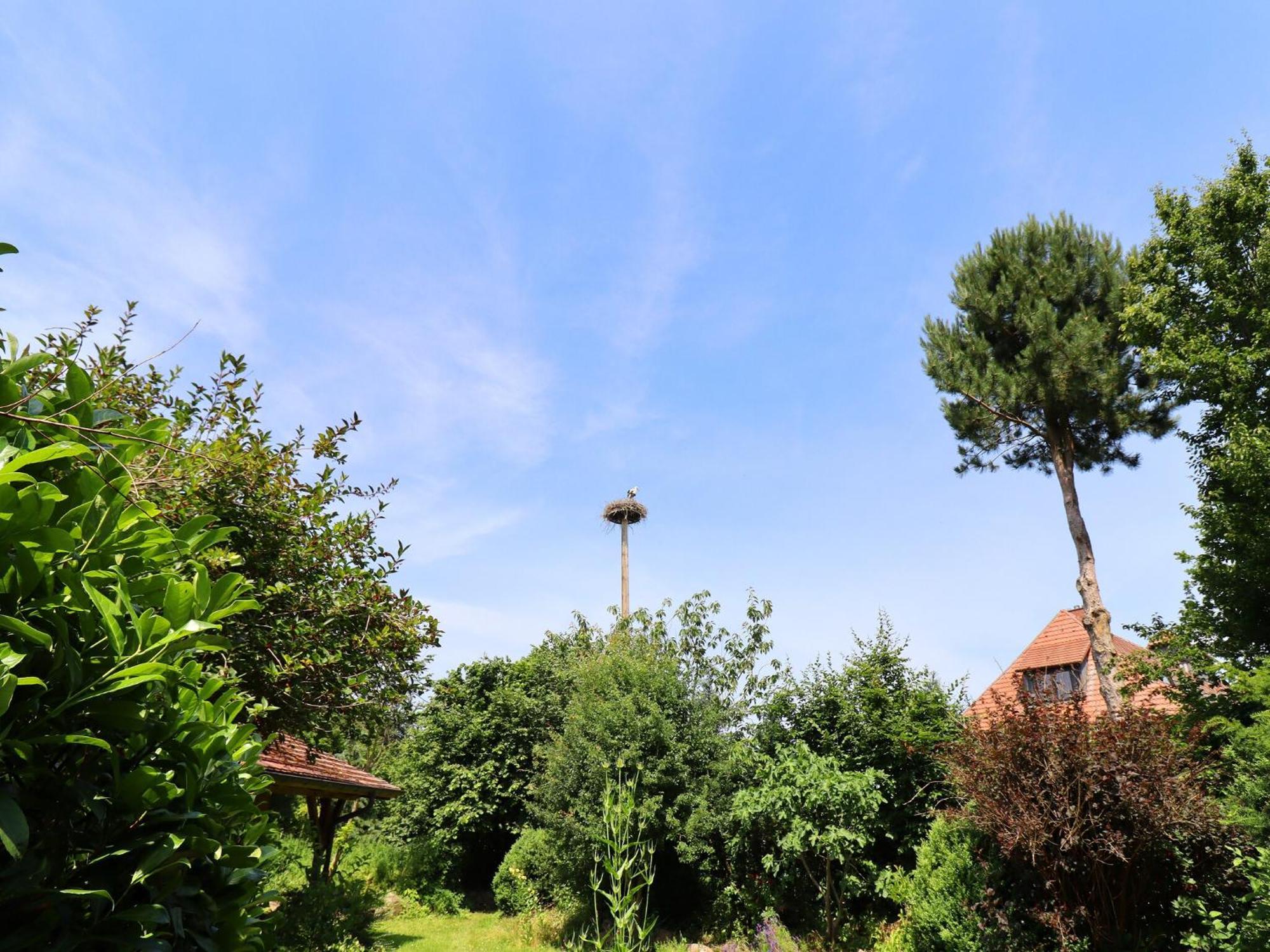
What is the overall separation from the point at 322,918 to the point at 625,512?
1778 centimetres

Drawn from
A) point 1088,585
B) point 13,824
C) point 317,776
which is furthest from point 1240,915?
point 317,776

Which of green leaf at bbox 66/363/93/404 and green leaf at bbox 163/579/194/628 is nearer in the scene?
green leaf at bbox 163/579/194/628

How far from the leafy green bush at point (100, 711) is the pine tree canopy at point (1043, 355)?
15.1 m

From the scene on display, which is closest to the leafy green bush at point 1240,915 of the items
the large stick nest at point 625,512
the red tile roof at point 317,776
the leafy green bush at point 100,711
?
the leafy green bush at point 100,711

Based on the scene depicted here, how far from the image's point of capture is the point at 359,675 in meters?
4.94

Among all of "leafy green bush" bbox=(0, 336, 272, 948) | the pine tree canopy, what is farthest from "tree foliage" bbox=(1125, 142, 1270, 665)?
"leafy green bush" bbox=(0, 336, 272, 948)

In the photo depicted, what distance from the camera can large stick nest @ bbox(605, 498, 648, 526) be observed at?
2511cm

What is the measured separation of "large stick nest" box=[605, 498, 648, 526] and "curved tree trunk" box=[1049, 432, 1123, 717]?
13962mm

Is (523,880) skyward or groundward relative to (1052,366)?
groundward

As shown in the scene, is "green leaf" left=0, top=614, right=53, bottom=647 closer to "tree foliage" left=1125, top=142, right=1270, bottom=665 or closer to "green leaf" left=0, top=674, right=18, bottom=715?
"green leaf" left=0, top=674, right=18, bottom=715

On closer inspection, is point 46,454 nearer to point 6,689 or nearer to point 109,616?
point 109,616

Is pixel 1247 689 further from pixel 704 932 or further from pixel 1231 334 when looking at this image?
pixel 704 932

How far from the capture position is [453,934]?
13.9 metres

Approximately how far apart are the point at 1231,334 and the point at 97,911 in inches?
598
